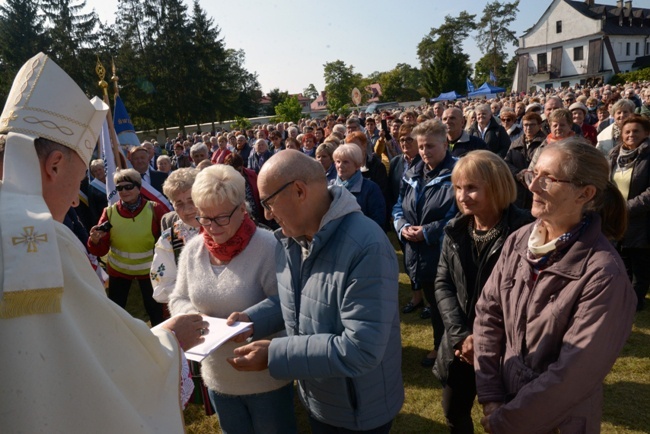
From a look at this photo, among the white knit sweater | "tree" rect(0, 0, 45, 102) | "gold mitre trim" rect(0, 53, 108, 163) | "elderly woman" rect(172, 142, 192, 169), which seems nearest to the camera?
"gold mitre trim" rect(0, 53, 108, 163)

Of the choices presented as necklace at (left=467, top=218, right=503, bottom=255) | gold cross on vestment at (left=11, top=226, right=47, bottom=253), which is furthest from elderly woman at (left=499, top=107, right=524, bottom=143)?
gold cross on vestment at (left=11, top=226, right=47, bottom=253)

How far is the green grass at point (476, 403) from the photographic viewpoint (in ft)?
10.6

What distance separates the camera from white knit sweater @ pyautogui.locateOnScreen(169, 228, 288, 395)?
8.00 feet

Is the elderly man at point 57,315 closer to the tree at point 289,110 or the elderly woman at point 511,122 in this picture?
the elderly woman at point 511,122

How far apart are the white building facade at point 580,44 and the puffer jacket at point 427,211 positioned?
5700 cm

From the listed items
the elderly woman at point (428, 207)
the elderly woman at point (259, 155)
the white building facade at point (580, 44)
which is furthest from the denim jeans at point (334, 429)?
the white building facade at point (580, 44)

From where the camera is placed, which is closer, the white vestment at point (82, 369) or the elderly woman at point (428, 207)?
the white vestment at point (82, 369)

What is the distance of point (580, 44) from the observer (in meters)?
54.0

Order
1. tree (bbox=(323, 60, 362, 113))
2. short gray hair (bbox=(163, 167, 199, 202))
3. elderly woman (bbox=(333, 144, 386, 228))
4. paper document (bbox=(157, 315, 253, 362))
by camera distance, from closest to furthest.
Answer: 1. paper document (bbox=(157, 315, 253, 362))
2. short gray hair (bbox=(163, 167, 199, 202))
3. elderly woman (bbox=(333, 144, 386, 228))
4. tree (bbox=(323, 60, 362, 113))

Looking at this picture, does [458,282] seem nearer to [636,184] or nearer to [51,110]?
[51,110]

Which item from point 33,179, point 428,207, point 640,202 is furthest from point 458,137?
point 33,179

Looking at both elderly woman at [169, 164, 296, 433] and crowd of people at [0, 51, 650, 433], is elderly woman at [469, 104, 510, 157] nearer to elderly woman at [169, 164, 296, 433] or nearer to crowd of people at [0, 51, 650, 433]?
crowd of people at [0, 51, 650, 433]

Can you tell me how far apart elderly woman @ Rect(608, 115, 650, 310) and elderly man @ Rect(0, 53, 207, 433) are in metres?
4.31

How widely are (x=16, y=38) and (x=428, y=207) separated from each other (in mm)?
46121
